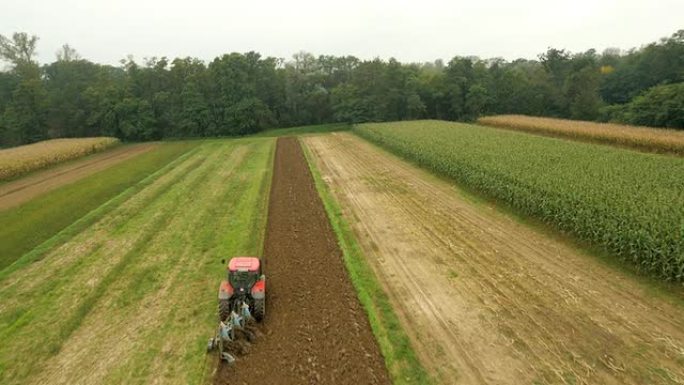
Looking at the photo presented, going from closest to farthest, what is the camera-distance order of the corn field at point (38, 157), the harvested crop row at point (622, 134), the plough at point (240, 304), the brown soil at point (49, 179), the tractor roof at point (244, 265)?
1. the plough at point (240, 304)
2. the tractor roof at point (244, 265)
3. the brown soil at point (49, 179)
4. the harvested crop row at point (622, 134)
5. the corn field at point (38, 157)

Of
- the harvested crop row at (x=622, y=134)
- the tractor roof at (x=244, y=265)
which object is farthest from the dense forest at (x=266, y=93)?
the tractor roof at (x=244, y=265)

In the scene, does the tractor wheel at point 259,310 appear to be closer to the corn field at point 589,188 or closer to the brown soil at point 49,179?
the corn field at point 589,188

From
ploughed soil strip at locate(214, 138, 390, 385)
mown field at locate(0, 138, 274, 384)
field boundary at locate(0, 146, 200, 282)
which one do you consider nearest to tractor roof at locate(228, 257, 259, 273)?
ploughed soil strip at locate(214, 138, 390, 385)

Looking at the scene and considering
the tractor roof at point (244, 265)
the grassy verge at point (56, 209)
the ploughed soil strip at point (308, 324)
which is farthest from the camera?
the grassy verge at point (56, 209)

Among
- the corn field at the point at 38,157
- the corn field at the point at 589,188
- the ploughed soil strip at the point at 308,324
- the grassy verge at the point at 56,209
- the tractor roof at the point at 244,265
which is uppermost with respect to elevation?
the tractor roof at the point at 244,265

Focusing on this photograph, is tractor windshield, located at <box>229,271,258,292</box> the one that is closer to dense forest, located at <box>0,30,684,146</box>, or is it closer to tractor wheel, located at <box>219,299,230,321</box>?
tractor wheel, located at <box>219,299,230,321</box>

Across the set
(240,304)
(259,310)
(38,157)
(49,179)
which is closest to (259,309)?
(259,310)

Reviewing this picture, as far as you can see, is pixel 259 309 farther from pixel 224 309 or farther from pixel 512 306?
pixel 512 306

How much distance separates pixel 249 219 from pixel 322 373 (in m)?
10.9

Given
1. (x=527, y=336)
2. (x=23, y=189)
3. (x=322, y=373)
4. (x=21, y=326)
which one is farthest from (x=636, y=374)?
(x=23, y=189)

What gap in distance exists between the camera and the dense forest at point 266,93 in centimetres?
5959

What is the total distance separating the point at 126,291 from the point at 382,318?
25.5 feet

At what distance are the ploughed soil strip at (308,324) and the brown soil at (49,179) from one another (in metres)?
18.4

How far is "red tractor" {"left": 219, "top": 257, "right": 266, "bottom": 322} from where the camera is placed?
31.0 feet
